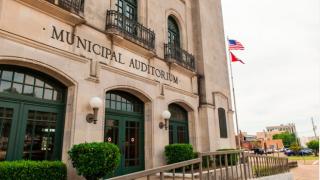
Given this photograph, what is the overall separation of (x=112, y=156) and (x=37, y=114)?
2.34 meters

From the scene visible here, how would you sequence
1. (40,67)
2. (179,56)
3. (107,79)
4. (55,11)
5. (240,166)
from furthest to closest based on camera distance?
(179,56)
(107,79)
(240,166)
(55,11)
(40,67)

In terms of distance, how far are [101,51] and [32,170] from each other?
13.9ft

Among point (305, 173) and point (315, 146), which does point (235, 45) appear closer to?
point (305, 173)

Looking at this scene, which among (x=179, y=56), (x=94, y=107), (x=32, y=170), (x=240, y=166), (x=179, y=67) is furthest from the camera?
(x=179, y=56)

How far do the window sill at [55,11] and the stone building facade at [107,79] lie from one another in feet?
0.09

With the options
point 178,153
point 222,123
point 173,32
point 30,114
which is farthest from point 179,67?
point 30,114

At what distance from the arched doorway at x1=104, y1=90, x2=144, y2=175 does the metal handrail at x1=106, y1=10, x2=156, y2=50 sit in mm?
2168

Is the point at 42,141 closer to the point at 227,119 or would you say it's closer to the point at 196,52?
the point at 196,52

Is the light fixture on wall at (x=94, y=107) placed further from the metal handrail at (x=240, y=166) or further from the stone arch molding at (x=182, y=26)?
the stone arch molding at (x=182, y=26)

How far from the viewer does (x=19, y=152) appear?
602 centimetres

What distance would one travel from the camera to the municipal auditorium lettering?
23.4 feet

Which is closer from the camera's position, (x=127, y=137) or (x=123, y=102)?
(x=127, y=137)

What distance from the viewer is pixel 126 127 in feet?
30.3

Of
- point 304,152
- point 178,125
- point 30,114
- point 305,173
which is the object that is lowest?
point 305,173
